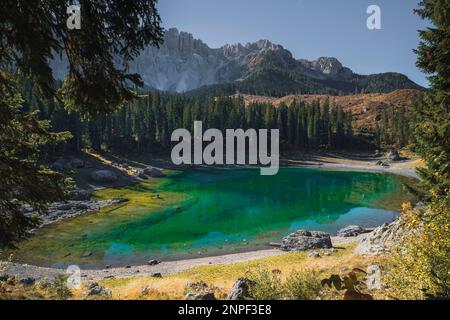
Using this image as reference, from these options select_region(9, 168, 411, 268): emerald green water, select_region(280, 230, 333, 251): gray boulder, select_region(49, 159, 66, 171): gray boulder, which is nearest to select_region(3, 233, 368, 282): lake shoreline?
select_region(280, 230, 333, 251): gray boulder

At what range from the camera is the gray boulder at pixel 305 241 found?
107ft

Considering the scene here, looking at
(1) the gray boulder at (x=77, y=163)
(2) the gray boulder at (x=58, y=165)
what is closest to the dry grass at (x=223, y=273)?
(2) the gray boulder at (x=58, y=165)

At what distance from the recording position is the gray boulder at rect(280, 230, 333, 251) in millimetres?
32688

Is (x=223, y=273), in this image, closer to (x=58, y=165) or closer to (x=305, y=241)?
(x=305, y=241)

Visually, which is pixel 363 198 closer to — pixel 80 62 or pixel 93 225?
pixel 93 225

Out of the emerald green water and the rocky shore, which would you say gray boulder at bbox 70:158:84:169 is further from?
the rocky shore

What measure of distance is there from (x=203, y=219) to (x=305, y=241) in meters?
19.0

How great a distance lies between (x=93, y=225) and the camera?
144 ft

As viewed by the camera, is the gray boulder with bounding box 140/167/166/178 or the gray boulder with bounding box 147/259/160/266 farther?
the gray boulder with bounding box 140/167/166/178

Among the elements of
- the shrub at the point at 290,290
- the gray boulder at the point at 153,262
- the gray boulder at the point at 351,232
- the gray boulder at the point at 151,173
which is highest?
the shrub at the point at 290,290

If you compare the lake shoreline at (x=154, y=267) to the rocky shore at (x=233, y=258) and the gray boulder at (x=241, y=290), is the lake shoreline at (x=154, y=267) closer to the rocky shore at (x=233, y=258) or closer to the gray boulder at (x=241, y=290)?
the rocky shore at (x=233, y=258)

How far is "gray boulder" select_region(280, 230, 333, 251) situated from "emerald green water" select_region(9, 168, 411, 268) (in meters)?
3.43

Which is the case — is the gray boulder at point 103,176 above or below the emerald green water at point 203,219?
above

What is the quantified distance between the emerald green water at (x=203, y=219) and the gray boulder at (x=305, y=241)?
3429 millimetres
